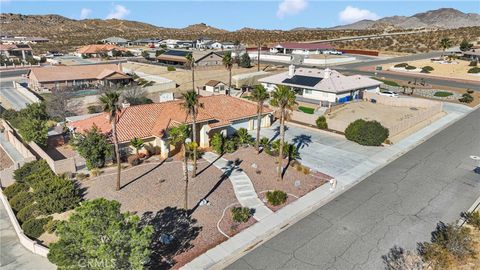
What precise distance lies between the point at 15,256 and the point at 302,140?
33.9m

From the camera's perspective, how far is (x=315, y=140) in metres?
46.8

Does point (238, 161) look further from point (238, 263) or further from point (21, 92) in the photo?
point (21, 92)

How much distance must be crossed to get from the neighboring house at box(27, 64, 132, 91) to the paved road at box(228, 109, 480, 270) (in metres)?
60.1

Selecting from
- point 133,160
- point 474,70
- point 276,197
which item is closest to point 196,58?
point 133,160

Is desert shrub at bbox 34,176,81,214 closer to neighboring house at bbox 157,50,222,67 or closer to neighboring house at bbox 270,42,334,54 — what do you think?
neighboring house at bbox 157,50,222,67

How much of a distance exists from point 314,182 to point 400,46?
11936cm

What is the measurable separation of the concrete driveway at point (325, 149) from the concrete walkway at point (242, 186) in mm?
8185

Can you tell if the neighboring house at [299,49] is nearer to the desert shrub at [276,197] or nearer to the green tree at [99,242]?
the desert shrub at [276,197]

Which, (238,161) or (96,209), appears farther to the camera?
(238,161)

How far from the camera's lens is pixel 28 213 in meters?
30.9

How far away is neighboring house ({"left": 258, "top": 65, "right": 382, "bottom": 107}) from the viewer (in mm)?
59906

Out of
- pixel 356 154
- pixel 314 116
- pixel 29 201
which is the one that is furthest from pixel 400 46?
pixel 29 201

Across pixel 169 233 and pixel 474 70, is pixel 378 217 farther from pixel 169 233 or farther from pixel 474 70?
pixel 474 70

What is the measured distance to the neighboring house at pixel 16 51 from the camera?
12119cm
